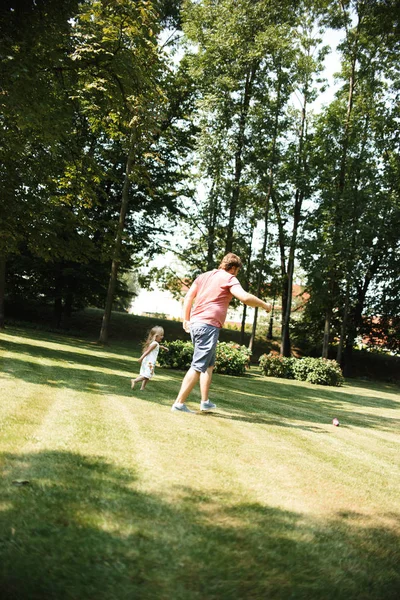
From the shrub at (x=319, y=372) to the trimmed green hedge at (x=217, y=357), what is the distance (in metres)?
3.18

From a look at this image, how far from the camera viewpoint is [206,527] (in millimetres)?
2658

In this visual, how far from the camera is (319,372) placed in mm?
21422

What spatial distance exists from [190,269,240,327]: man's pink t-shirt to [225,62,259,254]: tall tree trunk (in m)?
20.7

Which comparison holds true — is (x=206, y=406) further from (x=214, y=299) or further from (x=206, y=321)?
(x=214, y=299)

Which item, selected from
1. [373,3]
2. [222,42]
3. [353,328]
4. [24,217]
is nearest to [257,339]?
[353,328]

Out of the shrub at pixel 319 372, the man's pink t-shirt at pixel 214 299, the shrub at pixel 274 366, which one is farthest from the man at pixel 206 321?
the shrub at pixel 274 366

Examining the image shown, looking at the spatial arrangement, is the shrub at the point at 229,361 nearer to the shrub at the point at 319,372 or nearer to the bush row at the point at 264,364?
the bush row at the point at 264,364

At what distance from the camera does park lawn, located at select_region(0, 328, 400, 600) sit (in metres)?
2.13

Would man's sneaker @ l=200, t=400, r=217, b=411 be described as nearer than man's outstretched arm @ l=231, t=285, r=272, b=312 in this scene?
No

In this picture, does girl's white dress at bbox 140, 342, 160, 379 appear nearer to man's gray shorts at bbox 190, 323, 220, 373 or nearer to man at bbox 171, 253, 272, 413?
man at bbox 171, 253, 272, 413

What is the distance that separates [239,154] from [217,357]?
13.3 m

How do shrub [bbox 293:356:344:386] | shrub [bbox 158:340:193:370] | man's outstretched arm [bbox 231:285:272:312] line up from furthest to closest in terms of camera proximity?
shrub [bbox 293:356:344:386], shrub [bbox 158:340:193:370], man's outstretched arm [bbox 231:285:272:312]

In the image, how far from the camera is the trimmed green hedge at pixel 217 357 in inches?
696

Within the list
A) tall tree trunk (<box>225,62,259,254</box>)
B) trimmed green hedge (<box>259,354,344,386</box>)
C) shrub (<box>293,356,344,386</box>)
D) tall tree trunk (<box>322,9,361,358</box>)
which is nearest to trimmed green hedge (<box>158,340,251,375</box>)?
trimmed green hedge (<box>259,354,344,386</box>)
